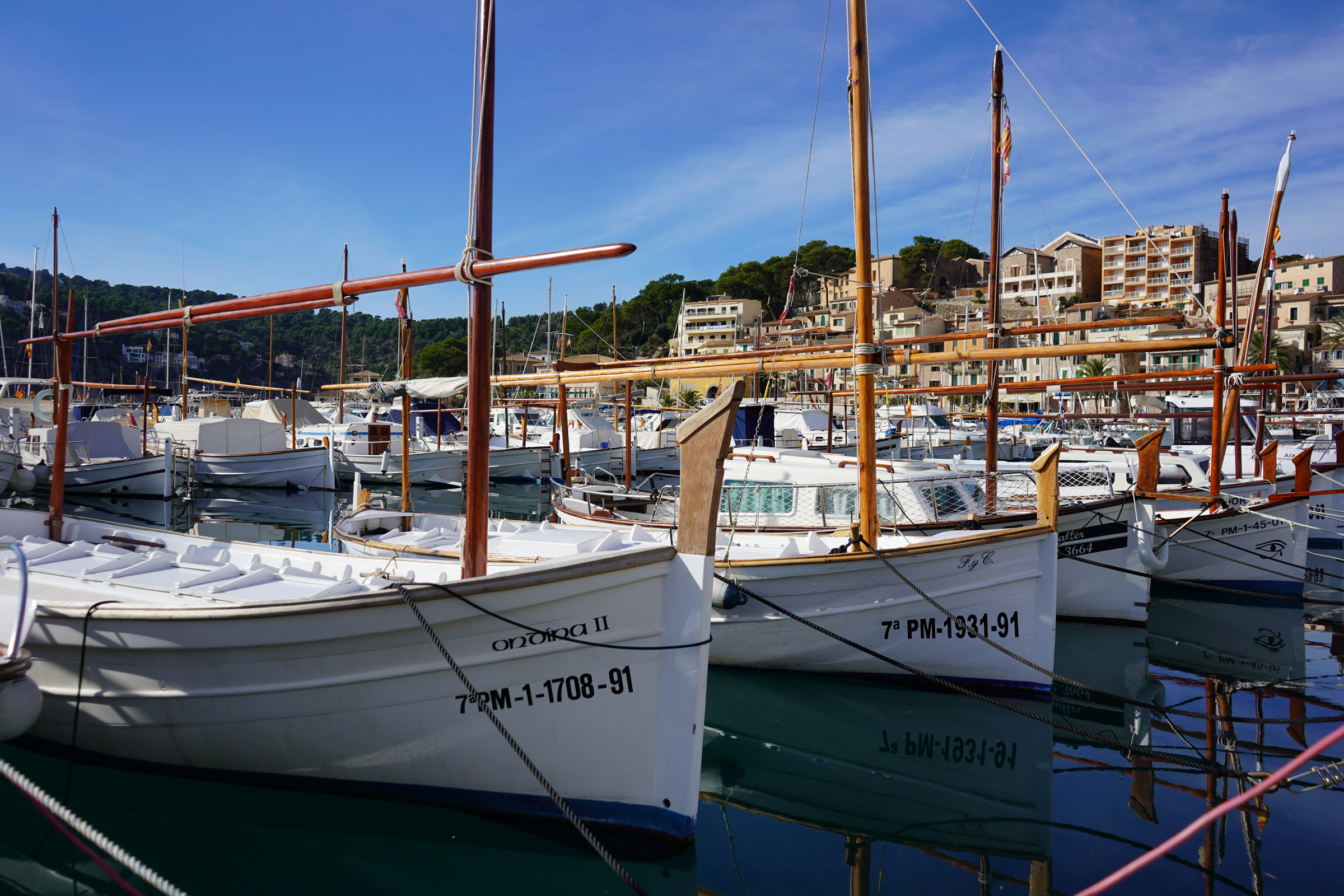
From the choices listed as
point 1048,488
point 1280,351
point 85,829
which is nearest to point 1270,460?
point 1048,488

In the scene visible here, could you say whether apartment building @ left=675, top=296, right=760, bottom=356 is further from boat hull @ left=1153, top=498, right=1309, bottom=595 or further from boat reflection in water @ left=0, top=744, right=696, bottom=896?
boat reflection in water @ left=0, top=744, right=696, bottom=896

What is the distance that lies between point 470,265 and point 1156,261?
106595mm

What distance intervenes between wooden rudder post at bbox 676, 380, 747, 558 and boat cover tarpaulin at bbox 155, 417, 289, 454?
105ft

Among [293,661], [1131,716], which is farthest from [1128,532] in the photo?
[293,661]

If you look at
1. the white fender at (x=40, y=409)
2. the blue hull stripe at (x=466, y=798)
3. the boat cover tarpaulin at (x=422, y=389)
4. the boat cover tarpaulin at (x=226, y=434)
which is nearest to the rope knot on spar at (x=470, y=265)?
the blue hull stripe at (x=466, y=798)

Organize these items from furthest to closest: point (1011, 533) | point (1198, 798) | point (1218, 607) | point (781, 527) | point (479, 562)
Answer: point (1218, 607)
point (781, 527)
point (1011, 533)
point (1198, 798)
point (479, 562)

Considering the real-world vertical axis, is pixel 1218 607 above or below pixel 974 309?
below

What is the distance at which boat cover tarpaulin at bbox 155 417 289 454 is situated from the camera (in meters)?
32.3

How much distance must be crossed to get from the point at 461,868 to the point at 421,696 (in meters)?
1.28

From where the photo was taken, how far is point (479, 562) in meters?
6.16

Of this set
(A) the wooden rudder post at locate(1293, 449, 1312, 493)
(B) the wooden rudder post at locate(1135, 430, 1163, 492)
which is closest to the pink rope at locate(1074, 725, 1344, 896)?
(B) the wooden rudder post at locate(1135, 430, 1163, 492)

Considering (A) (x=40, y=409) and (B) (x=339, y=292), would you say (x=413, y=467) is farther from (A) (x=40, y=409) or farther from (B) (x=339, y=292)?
(B) (x=339, y=292)

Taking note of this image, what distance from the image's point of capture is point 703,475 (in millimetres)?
5328

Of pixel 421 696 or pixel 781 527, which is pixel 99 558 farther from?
pixel 781 527
